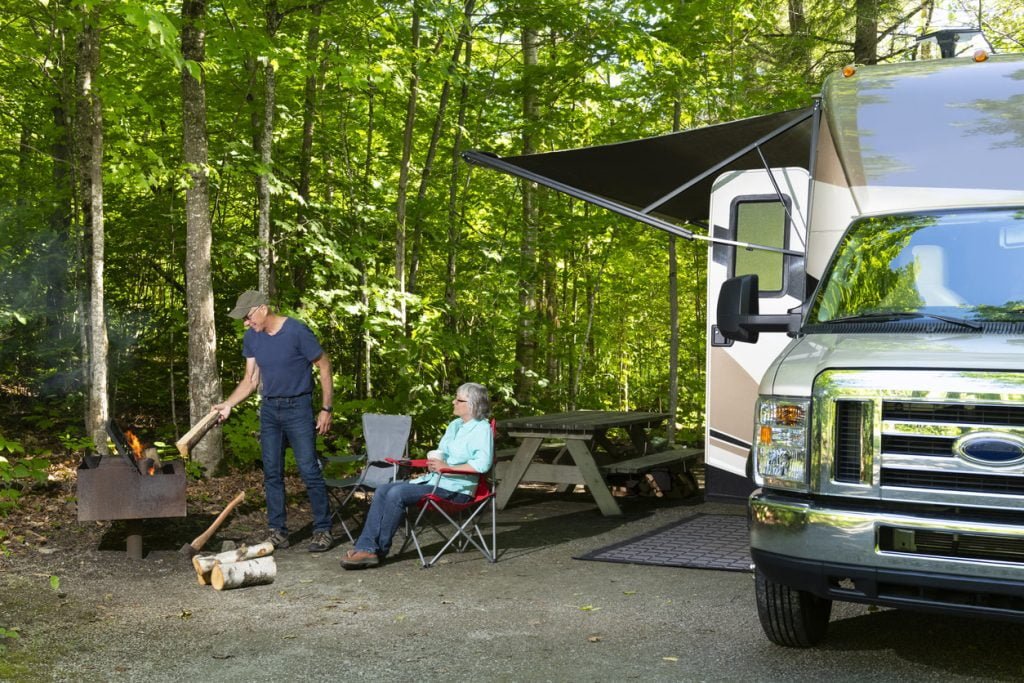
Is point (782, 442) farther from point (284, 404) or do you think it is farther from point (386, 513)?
point (284, 404)

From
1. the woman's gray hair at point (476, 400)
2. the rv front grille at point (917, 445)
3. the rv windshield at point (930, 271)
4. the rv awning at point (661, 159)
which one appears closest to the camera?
the rv front grille at point (917, 445)

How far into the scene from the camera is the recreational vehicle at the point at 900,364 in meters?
3.92

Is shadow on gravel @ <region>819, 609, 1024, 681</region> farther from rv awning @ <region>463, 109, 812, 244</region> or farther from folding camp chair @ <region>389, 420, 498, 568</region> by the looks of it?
rv awning @ <region>463, 109, 812, 244</region>

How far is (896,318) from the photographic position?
459 cm

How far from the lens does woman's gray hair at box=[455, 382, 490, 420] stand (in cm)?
710

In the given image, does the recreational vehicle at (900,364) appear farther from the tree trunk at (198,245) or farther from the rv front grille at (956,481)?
the tree trunk at (198,245)

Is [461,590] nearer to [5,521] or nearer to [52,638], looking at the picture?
[52,638]

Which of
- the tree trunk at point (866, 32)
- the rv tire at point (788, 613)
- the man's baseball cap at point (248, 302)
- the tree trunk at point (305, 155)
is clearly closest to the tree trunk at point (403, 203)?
the tree trunk at point (305, 155)

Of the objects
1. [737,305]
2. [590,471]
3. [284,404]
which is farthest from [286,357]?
[737,305]

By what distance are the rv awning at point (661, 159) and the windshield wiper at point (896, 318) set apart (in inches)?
97.9

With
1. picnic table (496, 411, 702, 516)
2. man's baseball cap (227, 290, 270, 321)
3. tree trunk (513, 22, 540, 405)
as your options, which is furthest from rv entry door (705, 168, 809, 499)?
tree trunk (513, 22, 540, 405)

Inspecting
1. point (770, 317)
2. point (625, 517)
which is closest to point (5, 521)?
point (625, 517)

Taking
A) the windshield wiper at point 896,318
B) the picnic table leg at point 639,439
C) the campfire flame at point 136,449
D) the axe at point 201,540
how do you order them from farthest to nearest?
the picnic table leg at point 639,439
the axe at point 201,540
the campfire flame at point 136,449
the windshield wiper at point 896,318

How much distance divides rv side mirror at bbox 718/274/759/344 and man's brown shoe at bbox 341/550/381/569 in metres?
2.97
